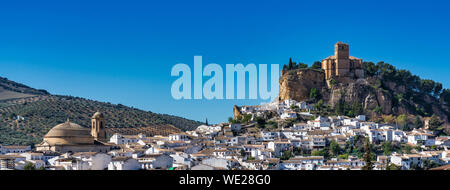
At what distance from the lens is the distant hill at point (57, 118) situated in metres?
85.0

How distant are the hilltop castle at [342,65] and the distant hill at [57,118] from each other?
25715 mm

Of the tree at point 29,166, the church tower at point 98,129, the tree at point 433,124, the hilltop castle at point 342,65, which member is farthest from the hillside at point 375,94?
the tree at point 29,166

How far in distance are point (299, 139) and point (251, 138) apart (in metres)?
5.56

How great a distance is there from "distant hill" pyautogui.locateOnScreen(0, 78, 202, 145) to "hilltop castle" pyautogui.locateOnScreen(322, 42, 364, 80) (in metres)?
25.7

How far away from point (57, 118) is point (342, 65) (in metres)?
42.7

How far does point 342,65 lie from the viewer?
8288 cm

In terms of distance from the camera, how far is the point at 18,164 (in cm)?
5062

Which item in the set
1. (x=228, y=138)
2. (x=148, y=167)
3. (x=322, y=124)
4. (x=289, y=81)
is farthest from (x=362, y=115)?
(x=148, y=167)

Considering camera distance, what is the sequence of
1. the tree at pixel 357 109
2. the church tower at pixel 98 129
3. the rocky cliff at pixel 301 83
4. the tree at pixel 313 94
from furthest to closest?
the rocky cliff at pixel 301 83, the tree at pixel 313 94, the tree at pixel 357 109, the church tower at pixel 98 129

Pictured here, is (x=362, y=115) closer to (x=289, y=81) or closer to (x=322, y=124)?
(x=322, y=124)

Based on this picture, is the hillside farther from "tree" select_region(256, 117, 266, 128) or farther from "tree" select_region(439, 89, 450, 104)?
"tree" select_region(256, 117, 266, 128)

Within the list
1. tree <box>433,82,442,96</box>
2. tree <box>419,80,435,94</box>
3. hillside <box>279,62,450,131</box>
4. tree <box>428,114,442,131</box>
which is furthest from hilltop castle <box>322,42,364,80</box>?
tree <box>433,82,442,96</box>

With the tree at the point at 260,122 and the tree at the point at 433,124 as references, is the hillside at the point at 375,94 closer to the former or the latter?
the tree at the point at 433,124

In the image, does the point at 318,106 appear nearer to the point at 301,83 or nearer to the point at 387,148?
the point at 301,83
